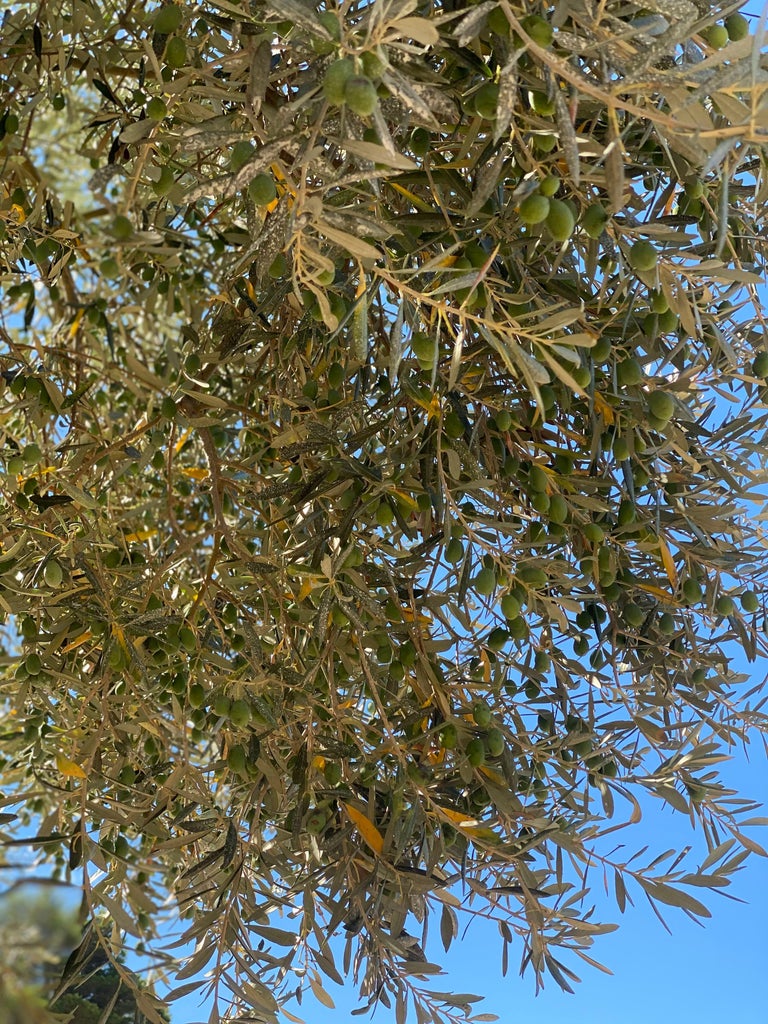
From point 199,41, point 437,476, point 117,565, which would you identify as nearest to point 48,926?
point 437,476

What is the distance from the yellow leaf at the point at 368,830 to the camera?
104 centimetres

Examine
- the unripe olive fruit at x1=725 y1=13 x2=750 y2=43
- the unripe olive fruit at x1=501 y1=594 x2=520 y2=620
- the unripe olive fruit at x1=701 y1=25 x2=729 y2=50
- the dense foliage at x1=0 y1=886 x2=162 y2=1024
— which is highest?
the unripe olive fruit at x1=725 y1=13 x2=750 y2=43

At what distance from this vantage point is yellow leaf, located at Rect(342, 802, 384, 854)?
1.04 meters

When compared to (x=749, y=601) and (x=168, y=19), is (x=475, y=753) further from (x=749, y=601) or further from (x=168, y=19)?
(x=168, y=19)

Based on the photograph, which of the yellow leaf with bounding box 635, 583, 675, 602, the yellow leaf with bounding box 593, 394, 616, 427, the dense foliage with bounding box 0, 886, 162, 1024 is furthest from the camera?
the yellow leaf with bounding box 635, 583, 675, 602

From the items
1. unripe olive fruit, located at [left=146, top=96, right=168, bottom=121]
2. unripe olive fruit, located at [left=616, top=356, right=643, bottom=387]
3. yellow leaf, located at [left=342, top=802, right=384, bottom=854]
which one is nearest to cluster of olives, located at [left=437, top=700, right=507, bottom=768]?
yellow leaf, located at [left=342, top=802, right=384, bottom=854]

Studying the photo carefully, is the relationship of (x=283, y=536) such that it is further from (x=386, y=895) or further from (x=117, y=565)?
(x=386, y=895)

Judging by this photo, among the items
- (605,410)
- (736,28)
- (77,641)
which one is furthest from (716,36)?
(77,641)

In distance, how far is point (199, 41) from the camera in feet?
3.42

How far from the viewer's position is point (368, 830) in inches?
41.4

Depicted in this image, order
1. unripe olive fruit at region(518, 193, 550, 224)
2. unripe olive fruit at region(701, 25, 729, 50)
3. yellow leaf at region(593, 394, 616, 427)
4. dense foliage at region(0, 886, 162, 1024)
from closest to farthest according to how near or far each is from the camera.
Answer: dense foliage at region(0, 886, 162, 1024) → unripe olive fruit at region(518, 193, 550, 224) → unripe olive fruit at region(701, 25, 729, 50) → yellow leaf at region(593, 394, 616, 427)

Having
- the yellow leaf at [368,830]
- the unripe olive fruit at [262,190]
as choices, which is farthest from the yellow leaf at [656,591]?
the unripe olive fruit at [262,190]

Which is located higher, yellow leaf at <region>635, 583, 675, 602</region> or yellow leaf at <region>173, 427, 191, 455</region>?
yellow leaf at <region>635, 583, 675, 602</region>

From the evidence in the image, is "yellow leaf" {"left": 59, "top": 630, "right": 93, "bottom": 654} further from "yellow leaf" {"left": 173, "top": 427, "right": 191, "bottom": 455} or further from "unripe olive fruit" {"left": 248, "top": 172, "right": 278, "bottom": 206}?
"unripe olive fruit" {"left": 248, "top": 172, "right": 278, "bottom": 206}
